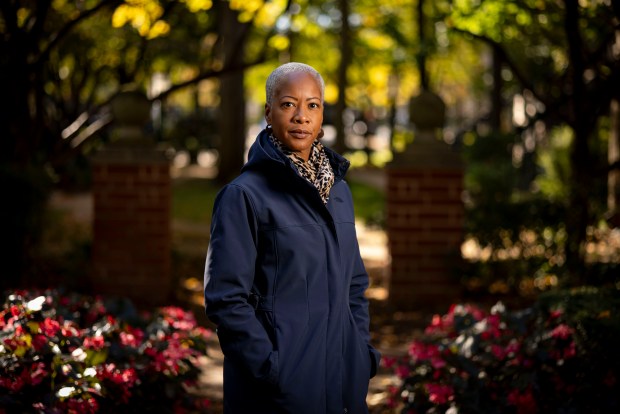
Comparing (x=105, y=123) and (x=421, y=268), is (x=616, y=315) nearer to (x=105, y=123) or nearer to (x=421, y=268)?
(x=421, y=268)

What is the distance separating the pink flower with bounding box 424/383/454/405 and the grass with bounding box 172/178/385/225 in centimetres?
693

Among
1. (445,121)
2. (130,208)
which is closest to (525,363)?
(445,121)

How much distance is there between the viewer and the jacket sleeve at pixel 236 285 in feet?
7.89

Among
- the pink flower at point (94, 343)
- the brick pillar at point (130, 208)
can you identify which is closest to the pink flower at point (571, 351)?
the pink flower at point (94, 343)

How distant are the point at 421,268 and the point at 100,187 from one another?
8.90ft

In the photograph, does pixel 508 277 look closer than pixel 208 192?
Yes

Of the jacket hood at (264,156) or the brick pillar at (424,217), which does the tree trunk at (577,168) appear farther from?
the jacket hood at (264,156)

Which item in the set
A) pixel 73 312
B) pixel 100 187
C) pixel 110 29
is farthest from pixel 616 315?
pixel 110 29

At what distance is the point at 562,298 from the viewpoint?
4.35 meters

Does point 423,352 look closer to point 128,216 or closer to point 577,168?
point 577,168

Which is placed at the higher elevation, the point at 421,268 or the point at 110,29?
the point at 110,29

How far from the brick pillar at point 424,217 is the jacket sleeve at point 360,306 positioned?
14.0ft

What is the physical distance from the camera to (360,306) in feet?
9.39

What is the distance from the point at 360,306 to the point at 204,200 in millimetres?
12610
